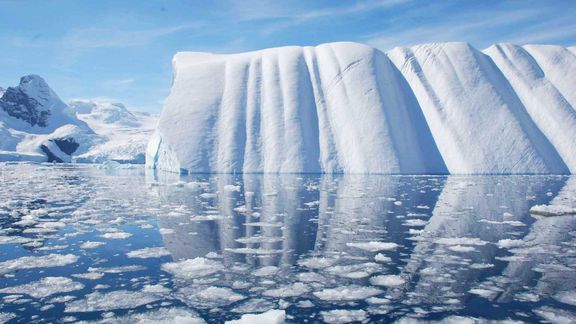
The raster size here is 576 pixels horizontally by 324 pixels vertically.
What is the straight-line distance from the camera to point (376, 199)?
1759 cm

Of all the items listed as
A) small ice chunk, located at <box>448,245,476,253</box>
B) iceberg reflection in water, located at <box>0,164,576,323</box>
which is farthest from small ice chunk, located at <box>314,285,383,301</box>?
small ice chunk, located at <box>448,245,476,253</box>

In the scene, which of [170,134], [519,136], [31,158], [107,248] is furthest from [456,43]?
[31,158]

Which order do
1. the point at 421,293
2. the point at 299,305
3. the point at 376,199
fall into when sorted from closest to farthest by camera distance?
the point at 299,305
the point at 421,293
the point at 376,199

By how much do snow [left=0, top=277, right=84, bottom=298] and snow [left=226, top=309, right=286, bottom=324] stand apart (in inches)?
117

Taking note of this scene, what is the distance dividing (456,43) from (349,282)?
166 feet

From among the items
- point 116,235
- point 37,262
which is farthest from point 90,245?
point 37,262

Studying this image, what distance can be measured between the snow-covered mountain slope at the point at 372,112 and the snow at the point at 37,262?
28.9 metres

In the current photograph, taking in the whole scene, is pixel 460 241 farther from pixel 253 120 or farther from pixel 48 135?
pixel 48 135

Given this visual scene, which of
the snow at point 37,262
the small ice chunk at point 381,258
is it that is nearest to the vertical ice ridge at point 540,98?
the small ice chunk at point 381,258

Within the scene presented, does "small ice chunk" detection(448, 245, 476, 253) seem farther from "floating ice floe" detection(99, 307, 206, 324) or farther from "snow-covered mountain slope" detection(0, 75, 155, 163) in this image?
"snow-covered mountain slope" detection(0, 75, 155, 163)

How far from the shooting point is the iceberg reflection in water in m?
5.35

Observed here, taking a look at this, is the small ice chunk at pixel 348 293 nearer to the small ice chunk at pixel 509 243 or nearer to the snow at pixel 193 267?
the snow at pixel 193 267

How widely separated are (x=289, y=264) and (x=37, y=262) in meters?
→ 4.65

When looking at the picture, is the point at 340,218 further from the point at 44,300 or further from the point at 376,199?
the point at 44,300
